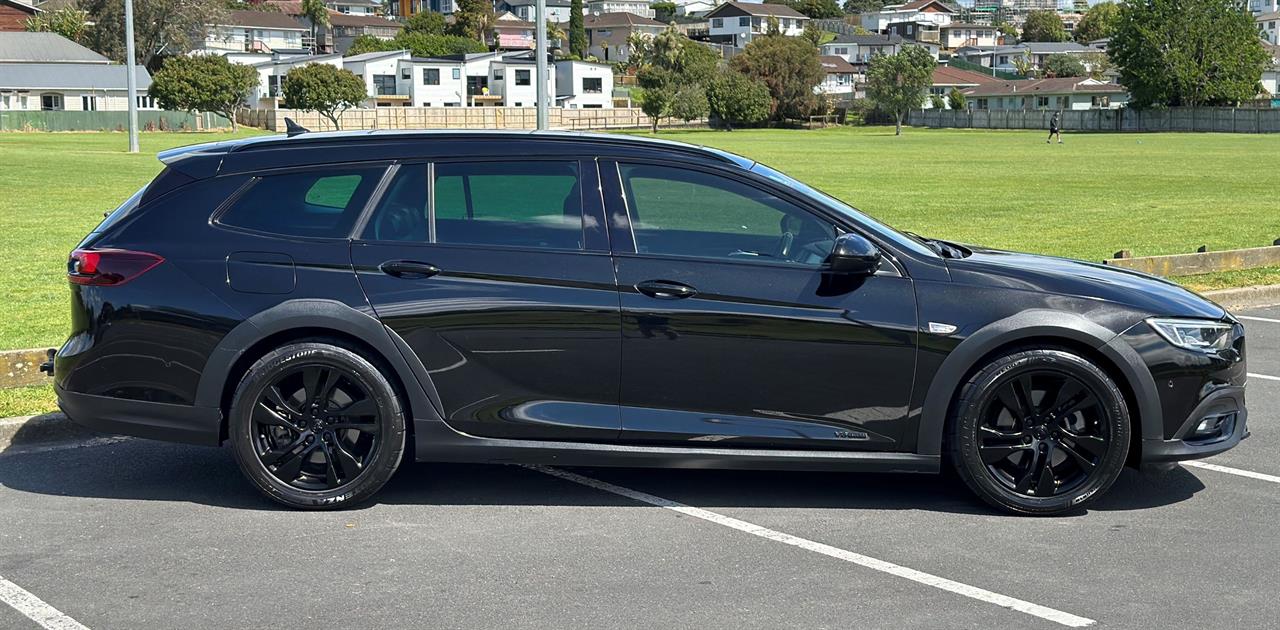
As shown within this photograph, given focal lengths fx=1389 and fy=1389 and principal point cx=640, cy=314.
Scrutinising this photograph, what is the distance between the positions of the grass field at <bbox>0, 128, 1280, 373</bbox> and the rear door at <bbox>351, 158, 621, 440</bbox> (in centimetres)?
453

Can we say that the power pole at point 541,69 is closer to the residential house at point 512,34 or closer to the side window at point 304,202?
the side window at point 304,202

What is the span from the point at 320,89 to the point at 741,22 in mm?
106361

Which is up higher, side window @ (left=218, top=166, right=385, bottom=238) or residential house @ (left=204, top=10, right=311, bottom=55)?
residential house @ (left=204, top=10, right=311, bottom=55)

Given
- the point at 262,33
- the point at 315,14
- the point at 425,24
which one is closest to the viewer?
the point at 262,33

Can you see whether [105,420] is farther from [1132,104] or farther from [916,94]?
[1132,104]

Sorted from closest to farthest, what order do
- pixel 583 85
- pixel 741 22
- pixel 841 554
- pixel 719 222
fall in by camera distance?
pixel 841 554
pixel 719 222
pixel 583 85
pixel 741 22

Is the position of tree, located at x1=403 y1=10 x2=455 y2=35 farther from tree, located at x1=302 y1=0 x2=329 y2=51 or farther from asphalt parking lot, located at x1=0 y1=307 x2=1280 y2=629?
asphalt parking lot, located at x1=0 y1=307 x2=1280 y2=629

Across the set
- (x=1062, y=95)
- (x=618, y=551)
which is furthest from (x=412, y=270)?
(x=1062, y=95)

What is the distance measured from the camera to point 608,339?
589 cm

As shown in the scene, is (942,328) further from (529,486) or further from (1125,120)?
(1125,120)

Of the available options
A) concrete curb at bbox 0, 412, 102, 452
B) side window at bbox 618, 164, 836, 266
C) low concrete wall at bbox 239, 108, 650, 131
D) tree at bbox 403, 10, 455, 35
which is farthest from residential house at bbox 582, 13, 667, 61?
side window at bbox 618, 164, 836, 266

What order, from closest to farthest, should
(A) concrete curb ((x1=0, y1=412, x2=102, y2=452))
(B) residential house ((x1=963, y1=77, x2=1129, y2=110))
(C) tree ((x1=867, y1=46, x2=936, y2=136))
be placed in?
1. (A) concrete curb ((x1=0, y1=412, x2=102, y2=452))
2. (C) tree ((x1=867, y1=46, x2=936, y2=136))
3. (B) residential house ((x1=963, y1=77, x2=1129, y2=110))

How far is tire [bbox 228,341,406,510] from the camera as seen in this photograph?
5.96 metres

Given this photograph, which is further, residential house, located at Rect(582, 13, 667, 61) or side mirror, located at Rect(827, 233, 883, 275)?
residential house, located at Rect(582, 13, 667, 61)
